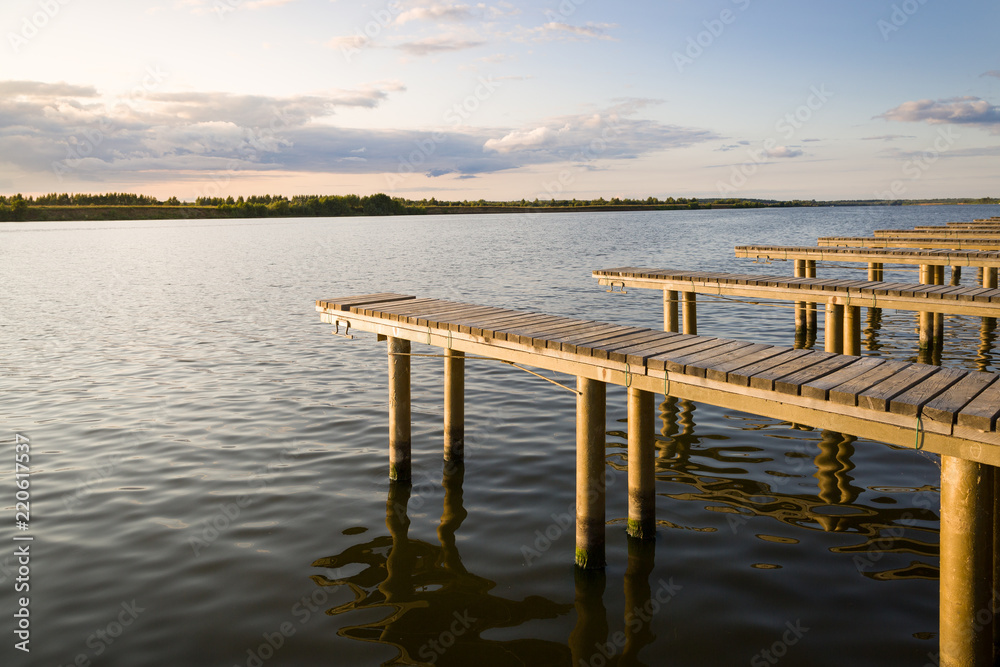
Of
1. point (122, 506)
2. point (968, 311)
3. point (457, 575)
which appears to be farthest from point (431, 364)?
point (968, 311)

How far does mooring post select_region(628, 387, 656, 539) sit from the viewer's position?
20.5 ft

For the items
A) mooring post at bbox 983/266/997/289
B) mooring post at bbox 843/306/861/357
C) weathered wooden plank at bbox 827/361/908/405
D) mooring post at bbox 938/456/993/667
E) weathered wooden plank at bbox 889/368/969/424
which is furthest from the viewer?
mooring post at bbox 983/266/997/289

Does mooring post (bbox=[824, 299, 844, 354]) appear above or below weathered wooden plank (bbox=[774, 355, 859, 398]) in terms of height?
below

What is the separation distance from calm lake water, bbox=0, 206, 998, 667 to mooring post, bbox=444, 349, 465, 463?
0.33m

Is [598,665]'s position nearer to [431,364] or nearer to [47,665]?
[47,665]

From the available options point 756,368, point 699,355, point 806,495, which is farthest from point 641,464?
point 806,495

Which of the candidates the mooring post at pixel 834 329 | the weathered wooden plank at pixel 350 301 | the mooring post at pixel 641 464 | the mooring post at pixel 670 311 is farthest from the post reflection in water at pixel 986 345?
the weathered wooden plank at pixel 350 301

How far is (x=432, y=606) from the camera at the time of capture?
19.0 ft

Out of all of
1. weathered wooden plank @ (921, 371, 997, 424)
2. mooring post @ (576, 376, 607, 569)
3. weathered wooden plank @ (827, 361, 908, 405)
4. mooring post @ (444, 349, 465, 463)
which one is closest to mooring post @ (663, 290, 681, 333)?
mooring post @ (444, 349, 465, 463)

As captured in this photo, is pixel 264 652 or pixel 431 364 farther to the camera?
pixel 431 364

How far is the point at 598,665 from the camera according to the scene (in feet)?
16.5

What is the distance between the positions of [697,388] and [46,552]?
6324 mm

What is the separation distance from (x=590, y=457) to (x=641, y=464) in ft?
2.64

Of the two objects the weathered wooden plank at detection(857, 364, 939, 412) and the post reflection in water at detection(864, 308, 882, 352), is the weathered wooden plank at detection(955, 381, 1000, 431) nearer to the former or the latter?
the weathered wooden plank at detection(857, 364, 939, 412)
